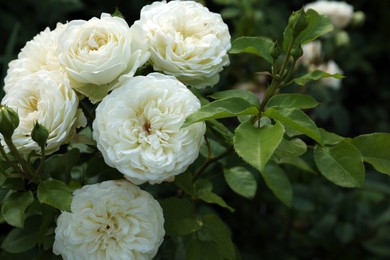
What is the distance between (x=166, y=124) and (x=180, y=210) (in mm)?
179

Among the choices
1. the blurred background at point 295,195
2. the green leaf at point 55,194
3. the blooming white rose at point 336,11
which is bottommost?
the blurred background at point 295,195

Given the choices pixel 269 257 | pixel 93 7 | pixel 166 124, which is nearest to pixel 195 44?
pixel 166 124

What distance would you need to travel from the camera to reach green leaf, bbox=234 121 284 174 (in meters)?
0.70

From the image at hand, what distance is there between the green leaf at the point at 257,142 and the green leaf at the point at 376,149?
0.18m

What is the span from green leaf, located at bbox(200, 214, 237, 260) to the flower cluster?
0.44 ft

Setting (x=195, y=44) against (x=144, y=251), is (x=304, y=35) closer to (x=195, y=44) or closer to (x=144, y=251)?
(x=195, y=44)

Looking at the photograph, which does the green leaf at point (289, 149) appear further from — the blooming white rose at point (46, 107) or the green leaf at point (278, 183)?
the blooming white rose at point (46, 107)

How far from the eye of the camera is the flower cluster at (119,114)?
30.4 inches

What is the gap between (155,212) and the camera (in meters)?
0.81

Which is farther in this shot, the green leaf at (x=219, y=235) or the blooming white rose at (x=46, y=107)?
the green leaf at (x=219, y=235)

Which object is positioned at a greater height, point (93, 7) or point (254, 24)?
point (254, 24)

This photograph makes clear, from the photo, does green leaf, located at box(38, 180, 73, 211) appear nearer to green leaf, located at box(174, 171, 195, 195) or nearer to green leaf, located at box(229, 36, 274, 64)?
green leaf, located at box(174, 171, 195, 195)

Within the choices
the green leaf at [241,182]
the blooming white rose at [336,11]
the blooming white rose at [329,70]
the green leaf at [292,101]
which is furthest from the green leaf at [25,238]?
the blooming white rose at [336,11]

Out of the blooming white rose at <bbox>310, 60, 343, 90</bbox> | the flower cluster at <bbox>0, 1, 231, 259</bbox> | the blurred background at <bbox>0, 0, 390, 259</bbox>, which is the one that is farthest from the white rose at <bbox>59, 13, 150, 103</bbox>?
the blooming white rose at <bbox>310, 60, 343, 90</bbox>
